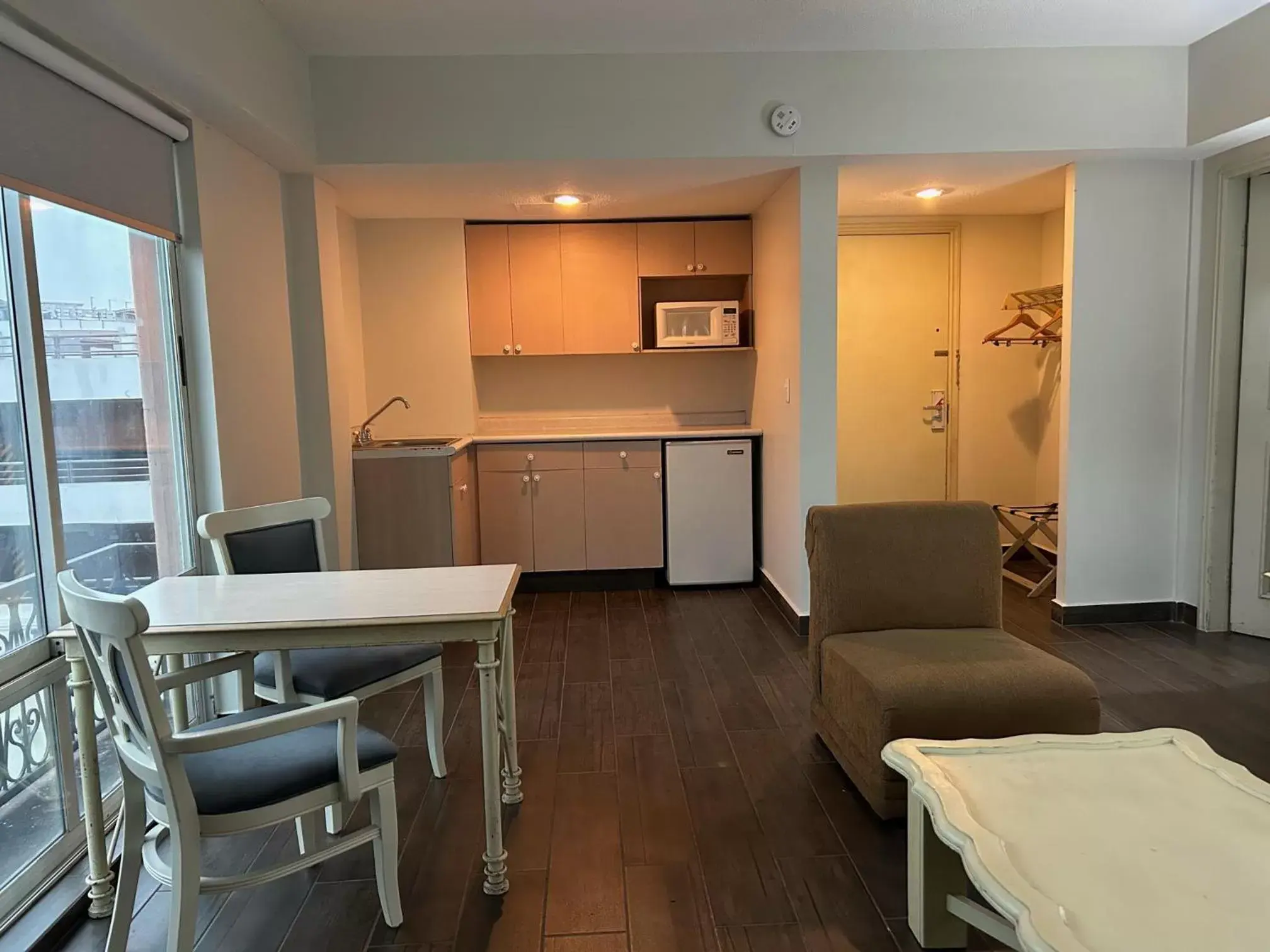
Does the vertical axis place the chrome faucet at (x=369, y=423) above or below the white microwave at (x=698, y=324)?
below

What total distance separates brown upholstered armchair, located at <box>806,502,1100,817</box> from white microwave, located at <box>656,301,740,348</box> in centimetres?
240

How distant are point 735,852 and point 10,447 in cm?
205

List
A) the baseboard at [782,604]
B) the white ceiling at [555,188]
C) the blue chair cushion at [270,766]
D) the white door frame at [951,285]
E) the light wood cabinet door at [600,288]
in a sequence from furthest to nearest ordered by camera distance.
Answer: the white door frame at [951,285]
the light wood cabinet door at [600,288]
the baseboard at [782,604]
the white ceiling at [555,188]
the blue chair cushion at [270,766]

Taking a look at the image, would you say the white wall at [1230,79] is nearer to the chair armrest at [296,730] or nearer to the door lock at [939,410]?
the door lock at [939,410]

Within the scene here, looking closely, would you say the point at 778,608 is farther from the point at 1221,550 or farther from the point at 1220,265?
the point at 1220,265

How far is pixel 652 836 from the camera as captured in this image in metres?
2.25

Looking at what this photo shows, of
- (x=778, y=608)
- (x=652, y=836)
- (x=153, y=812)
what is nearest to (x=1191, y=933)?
(x=652, y=836)

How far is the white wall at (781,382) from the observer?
12.8ft

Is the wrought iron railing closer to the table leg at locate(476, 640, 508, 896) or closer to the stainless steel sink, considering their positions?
the table leg at locate(476, 640, 508, 896)

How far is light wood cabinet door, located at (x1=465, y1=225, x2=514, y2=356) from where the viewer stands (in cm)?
489

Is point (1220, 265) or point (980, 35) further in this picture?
point (1220, 265)

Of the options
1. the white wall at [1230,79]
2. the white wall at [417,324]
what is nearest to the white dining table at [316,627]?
the white wall at [417,324]

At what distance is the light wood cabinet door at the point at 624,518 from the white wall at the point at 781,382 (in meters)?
0.63

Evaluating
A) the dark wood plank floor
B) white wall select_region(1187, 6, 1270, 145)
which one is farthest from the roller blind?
white wall select_region(1187, 6, 1270, 145)
